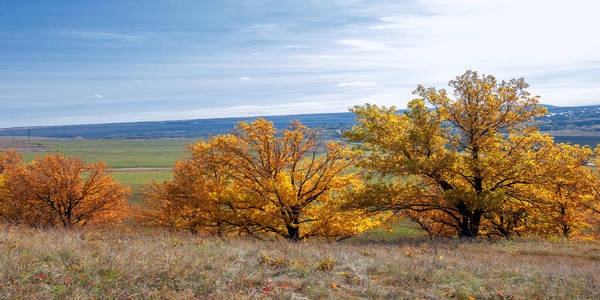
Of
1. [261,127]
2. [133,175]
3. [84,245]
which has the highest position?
[261,127]

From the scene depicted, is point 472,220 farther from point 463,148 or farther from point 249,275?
point 249,275

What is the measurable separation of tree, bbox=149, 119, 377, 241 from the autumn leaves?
82mm

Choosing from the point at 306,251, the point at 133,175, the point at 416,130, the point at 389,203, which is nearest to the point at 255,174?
the point at 389,203

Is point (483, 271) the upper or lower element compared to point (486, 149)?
lower

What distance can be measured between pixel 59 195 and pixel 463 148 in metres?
38.2

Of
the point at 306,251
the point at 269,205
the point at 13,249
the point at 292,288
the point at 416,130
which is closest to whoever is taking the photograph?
the point at 292,288

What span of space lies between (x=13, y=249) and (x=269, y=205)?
15.8 m

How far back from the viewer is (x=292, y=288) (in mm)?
7840

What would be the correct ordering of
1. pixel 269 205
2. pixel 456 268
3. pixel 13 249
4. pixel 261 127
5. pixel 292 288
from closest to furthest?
pixel 292 288 < pixel 13 249 < pixel 456 268 < pixel 269 205 < pixel 261 127

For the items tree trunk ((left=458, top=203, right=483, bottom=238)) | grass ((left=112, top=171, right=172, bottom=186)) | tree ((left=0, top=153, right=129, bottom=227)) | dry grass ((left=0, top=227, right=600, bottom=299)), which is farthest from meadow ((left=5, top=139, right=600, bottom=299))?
grass ((left=112, top=171, right=172, bottom=186))

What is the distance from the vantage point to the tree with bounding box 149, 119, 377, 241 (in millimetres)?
24141

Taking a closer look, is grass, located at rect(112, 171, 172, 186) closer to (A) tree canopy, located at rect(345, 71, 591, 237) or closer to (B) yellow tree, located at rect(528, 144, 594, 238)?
(A) tree canopy, located at rect(345, 71, 591, 237)

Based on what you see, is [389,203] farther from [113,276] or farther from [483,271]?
[113,276]

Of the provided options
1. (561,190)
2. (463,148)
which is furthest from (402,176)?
(561,190)
